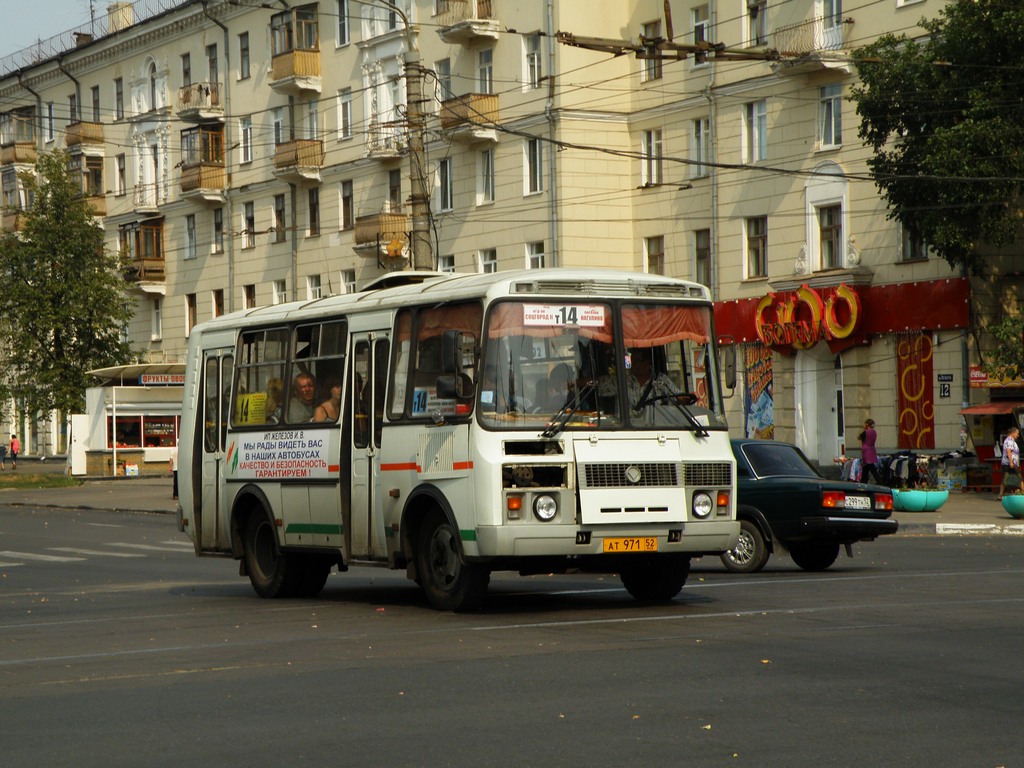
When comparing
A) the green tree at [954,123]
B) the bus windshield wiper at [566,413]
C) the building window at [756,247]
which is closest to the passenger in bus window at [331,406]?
the bus windshield wiper at [566,413]

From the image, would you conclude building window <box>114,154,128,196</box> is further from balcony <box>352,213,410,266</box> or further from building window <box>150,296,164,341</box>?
balcony <box>352,213,410,266</box>

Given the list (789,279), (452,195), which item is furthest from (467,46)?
(789,279)

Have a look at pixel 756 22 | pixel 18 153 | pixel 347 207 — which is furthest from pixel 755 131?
pixel 18 153

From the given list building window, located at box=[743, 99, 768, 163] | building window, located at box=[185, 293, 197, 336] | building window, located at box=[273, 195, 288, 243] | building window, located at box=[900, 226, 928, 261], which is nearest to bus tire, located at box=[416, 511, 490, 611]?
building window, located at box=[900, 226, 928, 261]

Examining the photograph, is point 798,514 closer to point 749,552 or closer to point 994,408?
point 749,552

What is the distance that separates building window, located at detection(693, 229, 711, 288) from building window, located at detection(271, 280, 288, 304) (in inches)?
787

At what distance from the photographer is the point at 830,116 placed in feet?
138

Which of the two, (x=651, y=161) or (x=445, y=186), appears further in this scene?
(x=445, y=186)

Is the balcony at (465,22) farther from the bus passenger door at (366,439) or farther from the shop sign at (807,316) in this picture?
the bus passenger door at (366,439)

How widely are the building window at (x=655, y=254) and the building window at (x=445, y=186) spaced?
7550mm

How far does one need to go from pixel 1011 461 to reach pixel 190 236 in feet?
139

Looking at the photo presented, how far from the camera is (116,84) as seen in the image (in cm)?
7225

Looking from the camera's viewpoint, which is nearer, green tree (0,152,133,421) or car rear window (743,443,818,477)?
car rear window (743,443,818,477)

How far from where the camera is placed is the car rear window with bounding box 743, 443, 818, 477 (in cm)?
1944
